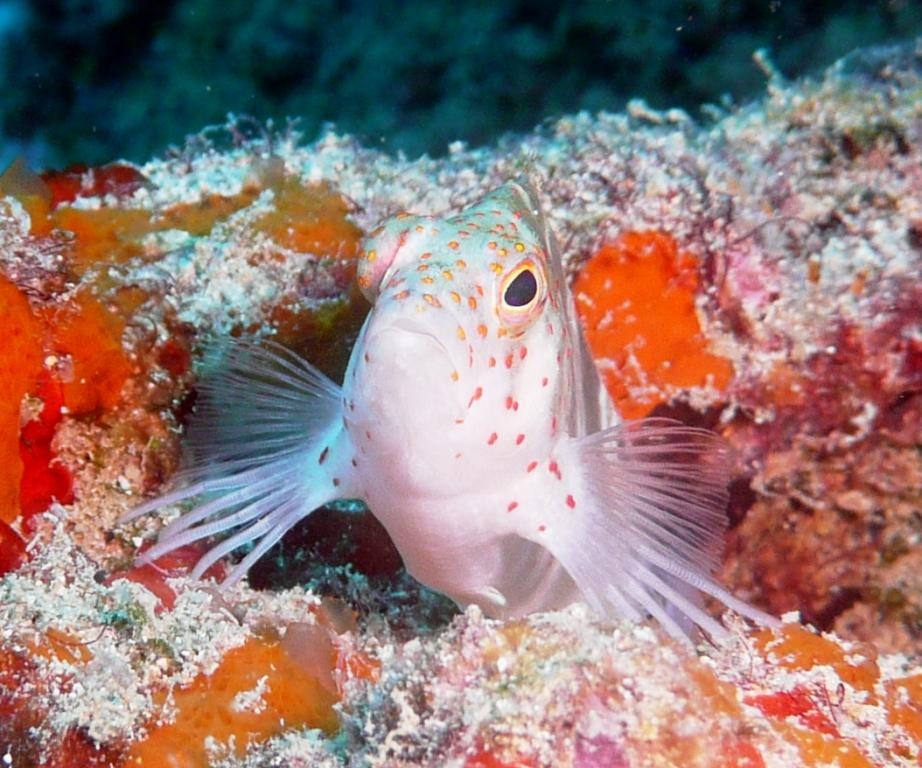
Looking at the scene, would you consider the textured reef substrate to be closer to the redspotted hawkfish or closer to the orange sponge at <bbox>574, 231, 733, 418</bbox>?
the orange sponge at <bbox>574, 231, 733, 418</bbox>

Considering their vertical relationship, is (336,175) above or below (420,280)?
above

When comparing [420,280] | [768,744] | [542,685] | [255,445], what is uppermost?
[420,280]

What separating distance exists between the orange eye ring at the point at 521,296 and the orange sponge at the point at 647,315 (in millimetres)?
1576

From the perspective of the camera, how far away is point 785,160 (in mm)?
4387

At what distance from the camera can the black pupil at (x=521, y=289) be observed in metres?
2.60

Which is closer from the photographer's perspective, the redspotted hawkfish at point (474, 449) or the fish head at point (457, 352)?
the fish head at point (457, 352)

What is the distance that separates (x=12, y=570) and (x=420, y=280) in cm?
191

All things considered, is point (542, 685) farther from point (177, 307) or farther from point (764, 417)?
point (764, 417)

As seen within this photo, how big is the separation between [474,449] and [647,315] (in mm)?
1993

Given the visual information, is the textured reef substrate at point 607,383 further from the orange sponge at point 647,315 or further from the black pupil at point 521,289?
the black pupil at point 521,289

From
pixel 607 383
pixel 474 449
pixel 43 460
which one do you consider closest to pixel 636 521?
pixel 474 449

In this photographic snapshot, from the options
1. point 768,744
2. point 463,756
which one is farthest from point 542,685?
point 768,744

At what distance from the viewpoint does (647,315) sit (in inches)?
167

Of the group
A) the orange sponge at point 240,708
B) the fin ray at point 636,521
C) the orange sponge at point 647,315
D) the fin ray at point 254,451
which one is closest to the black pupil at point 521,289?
the fin ray at point 636,521
